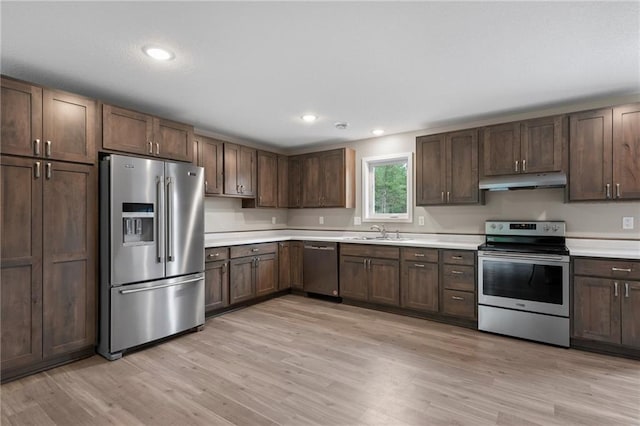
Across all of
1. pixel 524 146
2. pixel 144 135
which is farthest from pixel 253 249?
pixel 524 146

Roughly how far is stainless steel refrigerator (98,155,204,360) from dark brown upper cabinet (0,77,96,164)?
0.26m

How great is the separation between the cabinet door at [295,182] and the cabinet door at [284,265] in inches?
31.7

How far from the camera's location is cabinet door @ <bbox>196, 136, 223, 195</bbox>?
13.9 feet

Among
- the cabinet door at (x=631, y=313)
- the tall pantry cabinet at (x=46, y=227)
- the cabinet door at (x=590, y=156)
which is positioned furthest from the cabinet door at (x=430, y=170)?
the tall pantry cabinet at (x=46, y=227)

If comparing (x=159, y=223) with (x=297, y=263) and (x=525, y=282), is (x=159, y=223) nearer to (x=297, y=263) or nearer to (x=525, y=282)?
(x=297, y=263)

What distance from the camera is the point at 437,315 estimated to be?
3.83 m

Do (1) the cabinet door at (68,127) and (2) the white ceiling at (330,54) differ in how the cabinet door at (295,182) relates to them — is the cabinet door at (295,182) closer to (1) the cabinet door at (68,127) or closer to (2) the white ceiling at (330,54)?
(2) the white ceiling at (330,54)

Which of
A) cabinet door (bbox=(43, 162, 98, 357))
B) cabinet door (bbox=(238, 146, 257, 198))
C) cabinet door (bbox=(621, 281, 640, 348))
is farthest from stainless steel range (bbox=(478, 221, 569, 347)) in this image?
cabinet door (bbox=(43, 162, 98, 357))

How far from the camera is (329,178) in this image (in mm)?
5148

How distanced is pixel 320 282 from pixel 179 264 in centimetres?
212

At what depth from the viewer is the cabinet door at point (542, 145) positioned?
3359 millimetres

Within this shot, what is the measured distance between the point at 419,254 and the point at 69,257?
3.53m

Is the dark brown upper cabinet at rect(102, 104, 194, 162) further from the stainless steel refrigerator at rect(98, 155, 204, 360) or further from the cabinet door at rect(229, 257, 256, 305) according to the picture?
the cabinet door at rect(229, 257, 256, 305)

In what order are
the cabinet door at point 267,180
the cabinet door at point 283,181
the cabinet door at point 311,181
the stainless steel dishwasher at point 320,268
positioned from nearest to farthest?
1. the stainless steel dishwasher at point 320,268
2. the cabinet door at point 267,180
3. the cabinet door at point 311,181
4. the cabinet door at point 283,181
